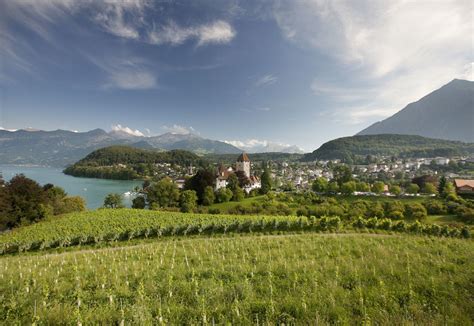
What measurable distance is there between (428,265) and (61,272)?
1479 centimetres

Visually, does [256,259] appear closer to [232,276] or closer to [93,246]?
[232,276]

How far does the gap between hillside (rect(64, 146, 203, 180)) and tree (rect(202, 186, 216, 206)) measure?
100 metres

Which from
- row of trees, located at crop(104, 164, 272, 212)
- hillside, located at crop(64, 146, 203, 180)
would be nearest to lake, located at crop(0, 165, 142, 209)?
hillside, located at crop(64, 146, 203, 180)

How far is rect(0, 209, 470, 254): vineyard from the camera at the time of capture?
784 inches

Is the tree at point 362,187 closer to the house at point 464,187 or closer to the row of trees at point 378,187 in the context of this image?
the row of trees at point 378,187

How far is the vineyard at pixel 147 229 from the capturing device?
1991 centimetres

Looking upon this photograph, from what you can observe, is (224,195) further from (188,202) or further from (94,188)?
(94,188)

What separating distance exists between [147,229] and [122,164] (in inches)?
6539

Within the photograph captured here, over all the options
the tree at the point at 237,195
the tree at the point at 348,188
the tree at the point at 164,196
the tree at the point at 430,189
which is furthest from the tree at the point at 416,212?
the tree at the point at 164,196

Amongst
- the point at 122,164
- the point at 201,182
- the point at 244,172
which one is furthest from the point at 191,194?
the point at 122,164

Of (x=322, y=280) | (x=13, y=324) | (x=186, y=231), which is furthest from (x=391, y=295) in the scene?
(x=186, y=231)

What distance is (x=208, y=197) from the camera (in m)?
45.1

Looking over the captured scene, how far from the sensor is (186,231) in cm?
2261

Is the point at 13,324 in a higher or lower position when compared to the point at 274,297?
higher
